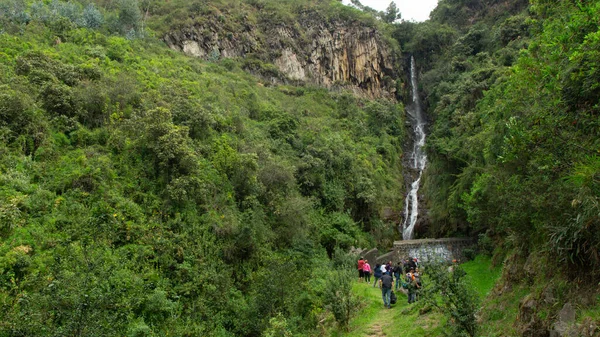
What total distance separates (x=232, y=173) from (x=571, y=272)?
43.8 feet

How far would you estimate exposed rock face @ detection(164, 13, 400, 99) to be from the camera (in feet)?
130

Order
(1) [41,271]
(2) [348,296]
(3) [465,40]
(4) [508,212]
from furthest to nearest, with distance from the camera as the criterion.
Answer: (3) [465,40]
(2) [348,296]
(1) [41,271]
(4) [508,212]

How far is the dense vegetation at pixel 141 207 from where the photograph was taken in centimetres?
907

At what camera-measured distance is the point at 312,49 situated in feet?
155

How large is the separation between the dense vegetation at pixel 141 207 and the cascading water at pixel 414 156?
18.9 feet

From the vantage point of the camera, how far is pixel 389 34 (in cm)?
5791

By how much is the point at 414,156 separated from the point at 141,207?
31.4 m

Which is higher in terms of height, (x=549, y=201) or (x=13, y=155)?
(x=13, y=155)

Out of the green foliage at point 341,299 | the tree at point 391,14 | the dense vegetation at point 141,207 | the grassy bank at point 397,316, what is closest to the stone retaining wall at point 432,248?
the dense vegetation at point 141,207

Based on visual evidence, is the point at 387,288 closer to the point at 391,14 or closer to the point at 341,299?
the point at 341,299

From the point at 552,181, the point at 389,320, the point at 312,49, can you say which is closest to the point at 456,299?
the point at 552,181

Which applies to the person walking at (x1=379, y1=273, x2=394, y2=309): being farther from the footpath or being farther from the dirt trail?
the dirt trail

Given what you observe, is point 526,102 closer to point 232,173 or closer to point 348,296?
point 348,296

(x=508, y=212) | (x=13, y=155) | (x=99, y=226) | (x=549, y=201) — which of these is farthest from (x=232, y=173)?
(x=549, y=201)
